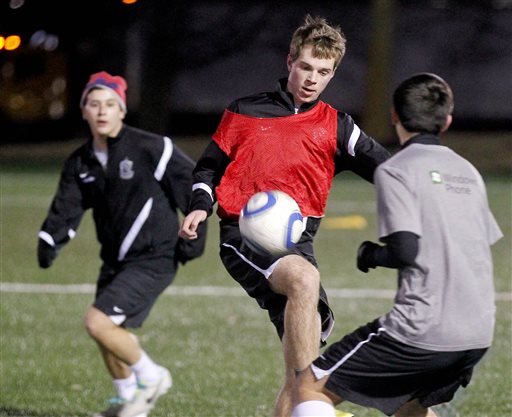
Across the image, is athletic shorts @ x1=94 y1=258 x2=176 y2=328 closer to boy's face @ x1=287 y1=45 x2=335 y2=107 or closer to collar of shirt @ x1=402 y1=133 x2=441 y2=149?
boy's face @ x1=287 y1=45 x2=335 y2=107

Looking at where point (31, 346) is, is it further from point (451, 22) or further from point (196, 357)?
point (451, 22)

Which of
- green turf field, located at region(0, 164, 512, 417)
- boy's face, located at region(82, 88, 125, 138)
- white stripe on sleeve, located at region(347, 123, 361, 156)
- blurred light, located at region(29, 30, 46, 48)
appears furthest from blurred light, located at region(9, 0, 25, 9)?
white stripe on sleeve, located at region(347, 123, 361, 156)

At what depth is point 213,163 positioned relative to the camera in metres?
6.42

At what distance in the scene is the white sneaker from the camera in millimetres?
7352

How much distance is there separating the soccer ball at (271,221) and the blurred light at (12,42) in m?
28.7

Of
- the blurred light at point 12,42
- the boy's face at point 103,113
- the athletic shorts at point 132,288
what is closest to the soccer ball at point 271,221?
the athletic shorts at point 132,288

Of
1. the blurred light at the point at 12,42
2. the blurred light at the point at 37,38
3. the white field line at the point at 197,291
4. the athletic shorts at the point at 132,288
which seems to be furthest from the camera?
the blurred light at the point at 37,38

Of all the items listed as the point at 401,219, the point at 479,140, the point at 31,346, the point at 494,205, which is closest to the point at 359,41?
the point at 479,140

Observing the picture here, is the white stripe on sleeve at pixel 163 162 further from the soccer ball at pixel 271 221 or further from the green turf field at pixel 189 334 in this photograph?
the soccer ball at pixel 271 221

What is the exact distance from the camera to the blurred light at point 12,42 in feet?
110

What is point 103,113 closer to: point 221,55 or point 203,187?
point 203,187

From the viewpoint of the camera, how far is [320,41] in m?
6.25

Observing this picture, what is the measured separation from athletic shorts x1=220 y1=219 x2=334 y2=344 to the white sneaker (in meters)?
1.42

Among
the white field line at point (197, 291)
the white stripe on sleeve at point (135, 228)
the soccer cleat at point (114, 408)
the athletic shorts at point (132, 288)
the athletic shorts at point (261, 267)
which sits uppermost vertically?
the athletic shorts at point (261, 267)
